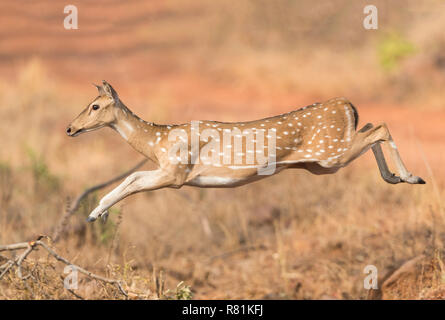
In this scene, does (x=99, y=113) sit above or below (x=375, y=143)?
above

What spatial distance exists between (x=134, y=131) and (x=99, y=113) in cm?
29

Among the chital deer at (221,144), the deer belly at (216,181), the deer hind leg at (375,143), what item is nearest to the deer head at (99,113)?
the chital deer at (221,144)

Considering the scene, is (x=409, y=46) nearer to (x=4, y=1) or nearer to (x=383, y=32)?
(x=383, y=32)

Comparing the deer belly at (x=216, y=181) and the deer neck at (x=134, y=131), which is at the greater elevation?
the deer neck at (x=134, y=131)

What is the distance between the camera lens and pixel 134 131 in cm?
470

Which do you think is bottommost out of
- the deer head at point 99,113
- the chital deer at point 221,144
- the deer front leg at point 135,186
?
the deer front leg at point 135,186

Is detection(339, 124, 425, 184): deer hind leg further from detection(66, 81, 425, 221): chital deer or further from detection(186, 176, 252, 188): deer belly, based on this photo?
detection(186, 176, 252, 188): deer belly

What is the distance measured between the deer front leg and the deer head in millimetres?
483

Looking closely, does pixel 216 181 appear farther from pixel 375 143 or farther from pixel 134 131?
pixel 375 143

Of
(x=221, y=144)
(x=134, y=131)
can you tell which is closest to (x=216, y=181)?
(x=221, y=144)

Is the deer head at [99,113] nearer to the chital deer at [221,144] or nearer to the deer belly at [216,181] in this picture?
the chital deer at [221,144]

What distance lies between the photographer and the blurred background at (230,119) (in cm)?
1011

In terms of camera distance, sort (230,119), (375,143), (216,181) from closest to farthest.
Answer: (216,181) → (375,143) → (230,119)

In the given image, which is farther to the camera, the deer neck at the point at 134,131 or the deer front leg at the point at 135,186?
the deer neck at the point at 134,131
